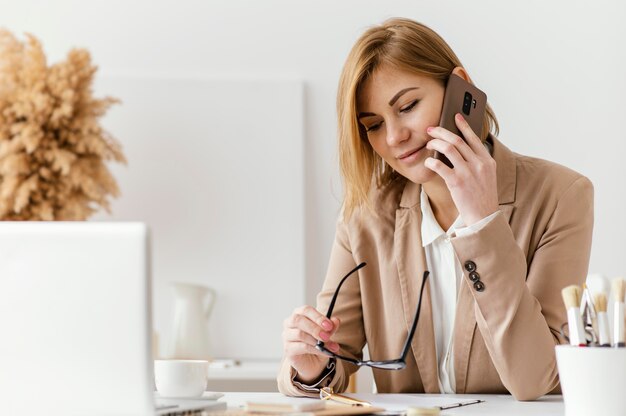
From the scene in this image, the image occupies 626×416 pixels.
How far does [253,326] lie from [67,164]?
34.5 inches

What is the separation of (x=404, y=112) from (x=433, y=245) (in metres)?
0.29

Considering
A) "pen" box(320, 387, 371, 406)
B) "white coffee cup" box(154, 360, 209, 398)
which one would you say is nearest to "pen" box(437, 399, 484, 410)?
"pen" box(320, 387, 371, 406)

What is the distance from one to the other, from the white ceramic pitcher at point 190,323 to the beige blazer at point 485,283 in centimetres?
117

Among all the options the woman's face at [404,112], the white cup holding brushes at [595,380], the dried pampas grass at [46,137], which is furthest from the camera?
the dried pampas grass at [46,137]

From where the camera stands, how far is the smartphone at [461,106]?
5.00 ft

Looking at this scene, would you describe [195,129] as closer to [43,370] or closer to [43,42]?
[43,42]

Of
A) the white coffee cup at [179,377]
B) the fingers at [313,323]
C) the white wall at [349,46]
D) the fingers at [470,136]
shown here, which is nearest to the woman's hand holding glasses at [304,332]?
the fingers at [313,323]

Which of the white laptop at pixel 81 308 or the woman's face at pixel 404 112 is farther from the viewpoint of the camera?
the woman's face at pixel 404 112

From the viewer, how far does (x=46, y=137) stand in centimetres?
250

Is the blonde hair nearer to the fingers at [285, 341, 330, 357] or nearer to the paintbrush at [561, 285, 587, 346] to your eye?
the fingers at [285, 341, 330, 357]

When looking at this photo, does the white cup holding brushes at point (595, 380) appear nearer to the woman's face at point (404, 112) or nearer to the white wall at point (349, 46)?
the woman's face at point (404, 112)

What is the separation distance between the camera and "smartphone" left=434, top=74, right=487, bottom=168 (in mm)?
1524

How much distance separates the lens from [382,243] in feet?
5.46

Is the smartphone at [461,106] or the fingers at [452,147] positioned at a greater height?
the smartphone at [461,106]
